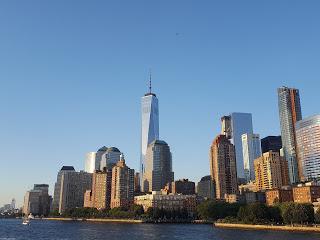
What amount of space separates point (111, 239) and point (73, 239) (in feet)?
44.9

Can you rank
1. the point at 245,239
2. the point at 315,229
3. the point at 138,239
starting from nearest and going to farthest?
the point at 245,239 → the point at 138,239 → the point at 315,229

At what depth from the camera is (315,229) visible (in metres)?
166

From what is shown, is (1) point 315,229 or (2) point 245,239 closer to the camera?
(2) point 245,239

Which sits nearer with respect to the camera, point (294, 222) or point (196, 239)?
point (196, 239)

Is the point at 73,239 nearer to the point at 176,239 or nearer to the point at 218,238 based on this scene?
the point at 176,239

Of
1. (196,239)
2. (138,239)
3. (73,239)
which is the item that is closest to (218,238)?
(196,239)

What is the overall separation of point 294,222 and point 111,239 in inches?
3272

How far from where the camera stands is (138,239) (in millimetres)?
148500

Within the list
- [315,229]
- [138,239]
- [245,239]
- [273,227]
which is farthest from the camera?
[273,227]

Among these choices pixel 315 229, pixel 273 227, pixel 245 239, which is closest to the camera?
pixel 245 239

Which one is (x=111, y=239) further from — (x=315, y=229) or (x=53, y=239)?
(x=315, y=229)

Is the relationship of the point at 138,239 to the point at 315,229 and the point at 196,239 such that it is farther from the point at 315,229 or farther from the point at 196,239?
the point at 315,229

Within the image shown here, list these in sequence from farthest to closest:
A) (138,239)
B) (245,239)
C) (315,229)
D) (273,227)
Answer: (273,227), (315,229), (138,239), (245,239)

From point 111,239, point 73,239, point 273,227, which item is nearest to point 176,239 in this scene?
point 111,239
